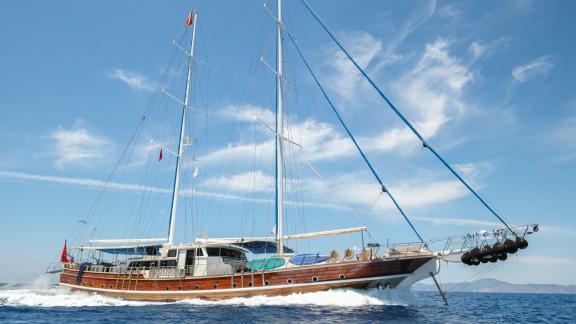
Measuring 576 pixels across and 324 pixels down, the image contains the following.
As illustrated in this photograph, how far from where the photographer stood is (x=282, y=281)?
72.7 feet

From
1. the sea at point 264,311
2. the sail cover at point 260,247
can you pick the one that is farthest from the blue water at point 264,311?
the sail cover at point 260,247

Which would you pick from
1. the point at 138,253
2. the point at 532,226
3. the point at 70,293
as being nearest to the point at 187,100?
the point at 138,253

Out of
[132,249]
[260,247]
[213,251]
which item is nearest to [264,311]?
[213,251]

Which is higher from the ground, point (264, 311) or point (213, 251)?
point (213, 251)

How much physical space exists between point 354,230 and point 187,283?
11.6 m

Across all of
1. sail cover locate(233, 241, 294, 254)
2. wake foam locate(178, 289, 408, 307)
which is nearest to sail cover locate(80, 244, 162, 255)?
sail cover locate(233, 241, 294, 254)

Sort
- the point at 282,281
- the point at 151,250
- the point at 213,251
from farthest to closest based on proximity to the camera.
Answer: the point at 151,250
the point at 213,251
the point at 282,281

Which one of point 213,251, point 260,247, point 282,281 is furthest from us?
point 260,247

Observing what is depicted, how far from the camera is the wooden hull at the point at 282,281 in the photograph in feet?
67.7

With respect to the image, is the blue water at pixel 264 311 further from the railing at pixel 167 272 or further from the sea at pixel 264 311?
the railing at pixel 167 272

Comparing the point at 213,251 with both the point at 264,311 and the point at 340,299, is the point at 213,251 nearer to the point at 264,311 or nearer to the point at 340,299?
the point at 264,311

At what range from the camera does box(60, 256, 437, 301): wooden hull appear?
20.6 meters

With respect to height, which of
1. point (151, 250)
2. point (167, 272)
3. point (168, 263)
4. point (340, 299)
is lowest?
point (340, 299)

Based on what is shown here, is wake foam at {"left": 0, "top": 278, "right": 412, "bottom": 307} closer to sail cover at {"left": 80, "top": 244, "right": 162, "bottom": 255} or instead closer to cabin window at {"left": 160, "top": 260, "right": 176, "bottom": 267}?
cabin window at {"left": 160, "top": 260, "right": 176, "bottom": 267}
